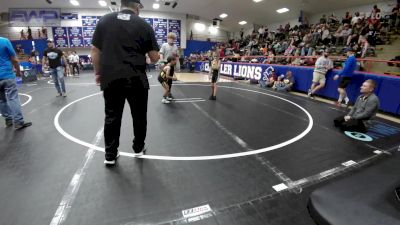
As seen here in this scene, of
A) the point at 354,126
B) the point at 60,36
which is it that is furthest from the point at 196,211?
the point at 60,36

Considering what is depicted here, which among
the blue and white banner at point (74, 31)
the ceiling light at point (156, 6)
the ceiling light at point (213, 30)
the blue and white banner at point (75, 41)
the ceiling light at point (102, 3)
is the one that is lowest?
the blue and white banner at point (75, 41)

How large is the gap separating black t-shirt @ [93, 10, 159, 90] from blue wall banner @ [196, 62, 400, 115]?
6295 mm

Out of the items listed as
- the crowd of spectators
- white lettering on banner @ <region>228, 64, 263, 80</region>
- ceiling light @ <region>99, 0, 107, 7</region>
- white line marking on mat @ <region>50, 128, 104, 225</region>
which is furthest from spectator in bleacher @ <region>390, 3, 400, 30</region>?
ceiling light @ <region>99, 0, 107, 7</region>

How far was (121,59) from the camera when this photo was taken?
2547 mm

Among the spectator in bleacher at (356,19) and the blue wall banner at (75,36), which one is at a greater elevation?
the spectator in bleacher at (356,19)

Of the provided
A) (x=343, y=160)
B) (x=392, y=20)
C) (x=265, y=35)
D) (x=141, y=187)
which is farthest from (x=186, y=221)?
(x=265, y=35)

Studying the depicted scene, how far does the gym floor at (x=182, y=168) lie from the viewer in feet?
6.70

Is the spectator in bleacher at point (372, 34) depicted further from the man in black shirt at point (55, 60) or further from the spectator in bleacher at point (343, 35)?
the man in black shirt at point (55, 60)

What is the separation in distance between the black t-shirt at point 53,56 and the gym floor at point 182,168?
102 inches

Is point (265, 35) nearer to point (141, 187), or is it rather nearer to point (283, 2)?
point (283, 2)

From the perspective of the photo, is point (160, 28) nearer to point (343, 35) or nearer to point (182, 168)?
point (343, 35)

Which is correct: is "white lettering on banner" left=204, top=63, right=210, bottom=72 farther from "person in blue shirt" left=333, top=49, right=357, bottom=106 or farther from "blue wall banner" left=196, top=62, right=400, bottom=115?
"person in blue shirt" left=333, top=49, right=357, bottom=106

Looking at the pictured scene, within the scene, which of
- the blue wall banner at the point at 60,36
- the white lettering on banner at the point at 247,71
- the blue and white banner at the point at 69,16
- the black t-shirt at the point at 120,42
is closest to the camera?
the black t-shirt at the point at 120,42

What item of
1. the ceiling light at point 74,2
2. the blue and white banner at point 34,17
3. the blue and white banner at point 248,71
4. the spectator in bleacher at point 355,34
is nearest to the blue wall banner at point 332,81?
the blue and white banner at point 248,71
